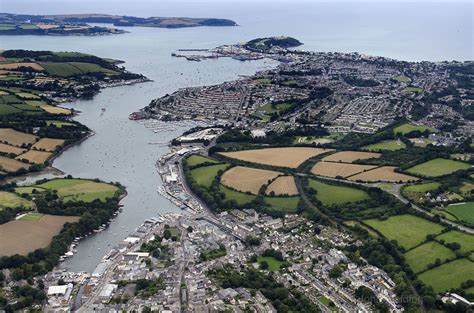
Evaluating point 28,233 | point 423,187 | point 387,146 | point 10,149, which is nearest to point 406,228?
point 423,187

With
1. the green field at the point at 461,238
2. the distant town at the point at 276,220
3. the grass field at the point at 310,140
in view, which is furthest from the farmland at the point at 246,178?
the green field at the point at 461,238

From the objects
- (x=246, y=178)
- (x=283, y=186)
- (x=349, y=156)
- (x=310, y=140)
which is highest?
Answer: (x=349, y=156)

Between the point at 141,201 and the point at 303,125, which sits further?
the point at 303,125

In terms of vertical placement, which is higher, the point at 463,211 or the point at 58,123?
the point at 463,211

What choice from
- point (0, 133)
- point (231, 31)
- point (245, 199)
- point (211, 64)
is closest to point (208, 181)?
point (245, 199)

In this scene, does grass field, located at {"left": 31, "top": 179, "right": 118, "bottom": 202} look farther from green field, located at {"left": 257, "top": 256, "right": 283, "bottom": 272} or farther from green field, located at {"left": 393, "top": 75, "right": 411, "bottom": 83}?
green field, located at {"left": 393, "top": 75, "right": 411, "bottom": 83}

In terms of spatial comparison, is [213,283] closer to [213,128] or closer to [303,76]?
[213,128]

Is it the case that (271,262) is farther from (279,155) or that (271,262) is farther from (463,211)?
(279,155)
